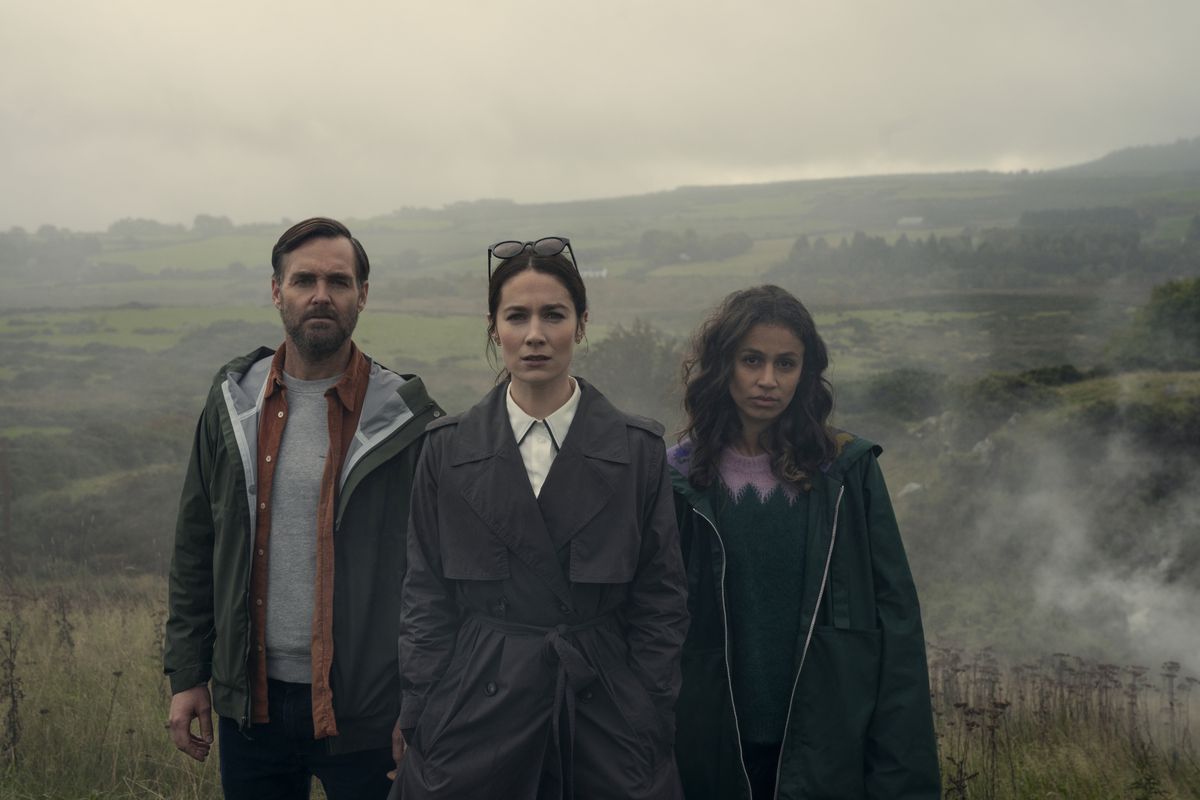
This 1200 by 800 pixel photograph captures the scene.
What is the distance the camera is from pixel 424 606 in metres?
2.37

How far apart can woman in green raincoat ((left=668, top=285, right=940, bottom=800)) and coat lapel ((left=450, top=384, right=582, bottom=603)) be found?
66 cm

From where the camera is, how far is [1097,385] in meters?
21.6

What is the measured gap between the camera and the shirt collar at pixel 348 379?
2901 mm

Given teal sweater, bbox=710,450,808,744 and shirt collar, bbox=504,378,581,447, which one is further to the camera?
teal sweater, bbox=710,450,808,744

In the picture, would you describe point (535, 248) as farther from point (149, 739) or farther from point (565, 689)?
point (149, 739)

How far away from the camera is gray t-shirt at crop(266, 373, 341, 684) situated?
2834mm

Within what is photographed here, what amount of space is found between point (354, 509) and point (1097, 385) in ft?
75.7

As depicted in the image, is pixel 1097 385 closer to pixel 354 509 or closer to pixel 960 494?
pixel 960 494

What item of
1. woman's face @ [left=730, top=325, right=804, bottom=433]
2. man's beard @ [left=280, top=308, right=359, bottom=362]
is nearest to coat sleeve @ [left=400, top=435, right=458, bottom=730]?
man's beard @ [left=280, top=308, right=359, bottom=362]

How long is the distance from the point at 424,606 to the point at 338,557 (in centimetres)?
60

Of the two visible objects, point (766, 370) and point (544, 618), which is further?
point (766, 370)

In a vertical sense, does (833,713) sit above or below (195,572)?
below

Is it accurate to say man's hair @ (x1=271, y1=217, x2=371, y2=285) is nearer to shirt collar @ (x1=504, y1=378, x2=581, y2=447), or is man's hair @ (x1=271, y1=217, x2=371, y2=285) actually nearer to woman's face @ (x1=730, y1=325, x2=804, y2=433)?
shirt collar @ (x1=504, y1=378, x2=581, y2=447)

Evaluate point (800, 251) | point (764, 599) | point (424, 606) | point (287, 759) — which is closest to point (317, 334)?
point (424, 606)
